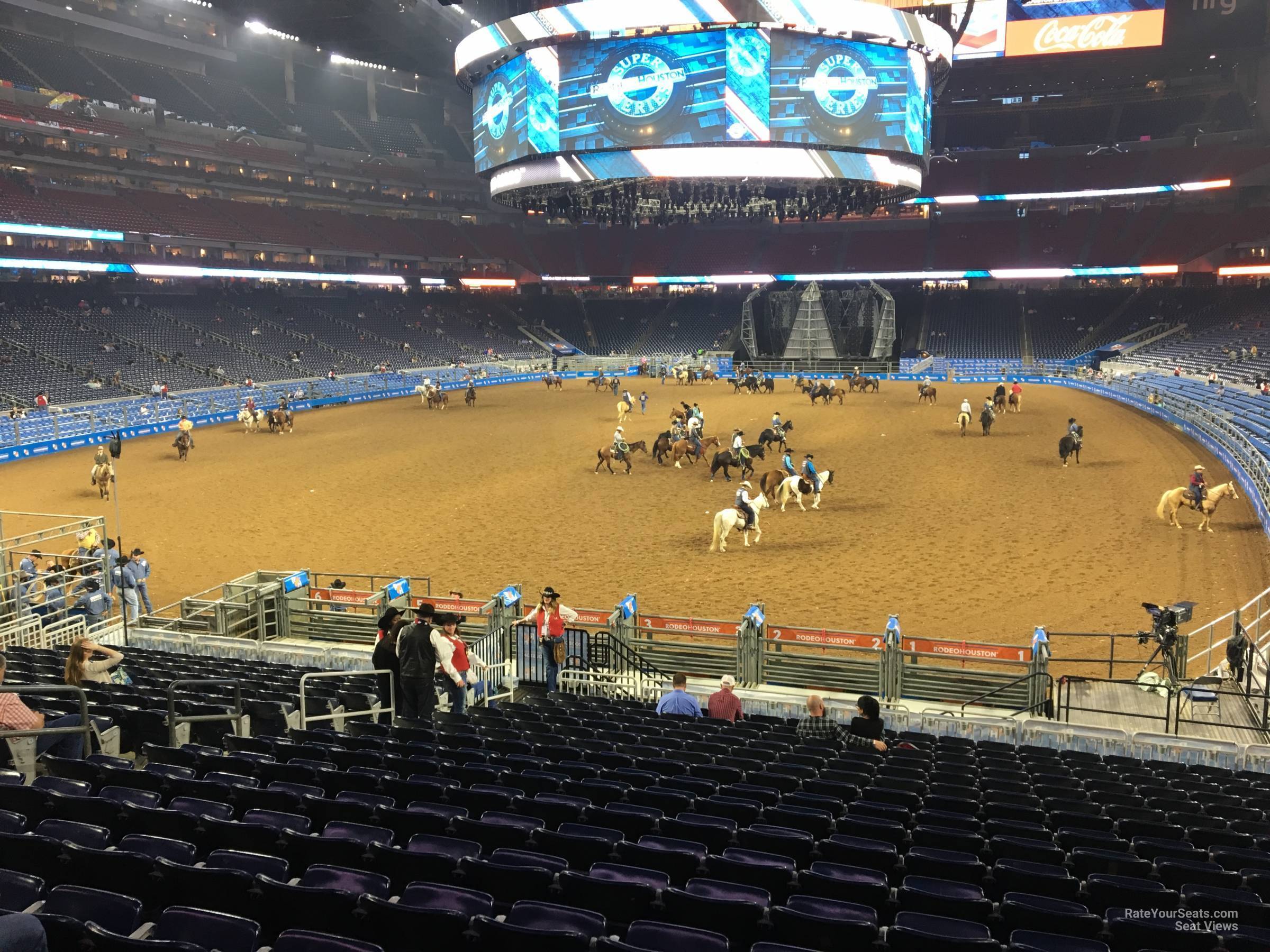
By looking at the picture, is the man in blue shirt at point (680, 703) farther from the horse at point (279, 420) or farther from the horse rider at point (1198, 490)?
the horse at point (279, 420)

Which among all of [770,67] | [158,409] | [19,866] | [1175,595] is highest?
[770,67]

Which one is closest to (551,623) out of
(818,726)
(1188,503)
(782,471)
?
(818,726)

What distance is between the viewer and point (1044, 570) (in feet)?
59.5

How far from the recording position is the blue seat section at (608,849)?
13.4 feet

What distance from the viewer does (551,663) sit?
12688 millimetres

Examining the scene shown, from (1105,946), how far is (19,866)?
5261mm

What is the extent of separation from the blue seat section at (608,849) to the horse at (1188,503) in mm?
14278

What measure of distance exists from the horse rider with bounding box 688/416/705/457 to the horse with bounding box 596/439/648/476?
1690mm

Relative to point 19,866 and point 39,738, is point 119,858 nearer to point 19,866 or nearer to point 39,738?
point 19,866

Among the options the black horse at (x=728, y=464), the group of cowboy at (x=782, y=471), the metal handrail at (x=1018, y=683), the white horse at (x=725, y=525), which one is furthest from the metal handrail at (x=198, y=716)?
the black horse at (x=728, y=464)

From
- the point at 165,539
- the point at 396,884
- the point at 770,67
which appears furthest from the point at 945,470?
the point at 396,884

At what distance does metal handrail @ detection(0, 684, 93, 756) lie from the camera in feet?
20.5

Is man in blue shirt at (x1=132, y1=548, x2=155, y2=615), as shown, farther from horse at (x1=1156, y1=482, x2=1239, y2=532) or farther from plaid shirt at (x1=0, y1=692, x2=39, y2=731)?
horse at (x1=1156, y1=482, x2=1239, y2=532)

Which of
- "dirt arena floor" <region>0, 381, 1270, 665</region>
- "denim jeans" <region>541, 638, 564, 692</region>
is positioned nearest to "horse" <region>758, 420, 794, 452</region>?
"dirt arena floor" <region>0, 381, 1270, 665</region>
